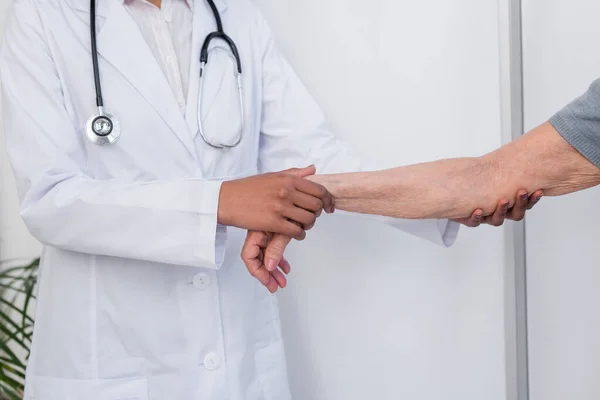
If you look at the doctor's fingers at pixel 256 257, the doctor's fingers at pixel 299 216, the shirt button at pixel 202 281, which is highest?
the doctor's fingers at pixel 299 216

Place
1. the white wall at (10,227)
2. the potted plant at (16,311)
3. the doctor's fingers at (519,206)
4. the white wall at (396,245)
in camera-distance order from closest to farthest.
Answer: the doctor's fingers at (519,206)
the white wall at (396,245)
the potted plant at (16,311)
the white wall at (10,227)

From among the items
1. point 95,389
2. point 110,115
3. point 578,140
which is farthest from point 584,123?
point 95,389

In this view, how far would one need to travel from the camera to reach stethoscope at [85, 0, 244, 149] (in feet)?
4.09

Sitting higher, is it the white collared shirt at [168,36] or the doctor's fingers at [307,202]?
the white collared shirt at [168,36]

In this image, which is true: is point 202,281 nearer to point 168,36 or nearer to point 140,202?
point 140,202

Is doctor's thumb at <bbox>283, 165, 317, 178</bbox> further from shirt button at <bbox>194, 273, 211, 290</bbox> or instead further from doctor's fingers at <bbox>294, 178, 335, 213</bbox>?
shirt button at <bbox>194, 273, 211, 290</bbox>

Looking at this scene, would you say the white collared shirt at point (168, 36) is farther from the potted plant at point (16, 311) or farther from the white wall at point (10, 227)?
the white wall at point (10, 227)

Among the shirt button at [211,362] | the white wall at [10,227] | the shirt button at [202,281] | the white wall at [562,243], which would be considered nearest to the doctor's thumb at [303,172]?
the shirt button at [202,281]

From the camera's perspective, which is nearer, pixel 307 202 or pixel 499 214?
pixel 307 202

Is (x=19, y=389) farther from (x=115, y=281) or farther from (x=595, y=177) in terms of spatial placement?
(x=595, y=177)

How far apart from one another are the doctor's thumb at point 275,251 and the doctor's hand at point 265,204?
2.4 inches

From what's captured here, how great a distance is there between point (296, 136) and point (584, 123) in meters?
0.53

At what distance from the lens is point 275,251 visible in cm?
124

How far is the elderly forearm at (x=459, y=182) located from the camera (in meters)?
1.35
